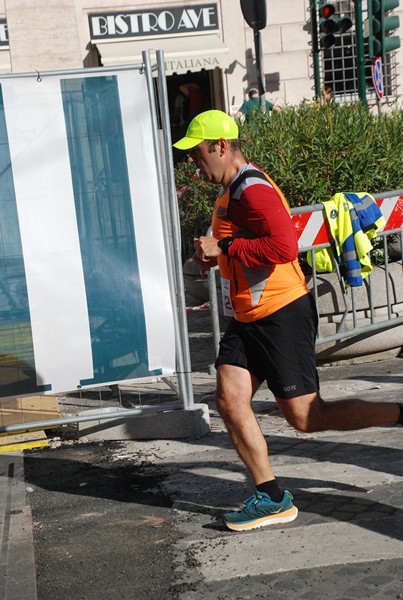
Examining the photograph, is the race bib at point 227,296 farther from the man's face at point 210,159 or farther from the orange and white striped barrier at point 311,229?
the orange and white striped barrier at point 311,229

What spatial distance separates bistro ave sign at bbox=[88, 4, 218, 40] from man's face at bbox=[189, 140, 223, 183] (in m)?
18.9

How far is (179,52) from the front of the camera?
22625 mm

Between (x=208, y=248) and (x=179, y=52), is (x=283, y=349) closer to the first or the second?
(x=208, y=248)

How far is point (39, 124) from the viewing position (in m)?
5.90

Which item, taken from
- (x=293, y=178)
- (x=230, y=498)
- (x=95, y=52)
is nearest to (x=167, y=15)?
(x=95, y=52)

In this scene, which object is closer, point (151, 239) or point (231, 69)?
point (151, 239)

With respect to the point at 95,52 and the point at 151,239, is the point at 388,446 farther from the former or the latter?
the point at 95,52

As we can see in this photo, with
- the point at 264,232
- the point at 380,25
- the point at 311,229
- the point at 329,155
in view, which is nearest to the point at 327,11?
the point at 380,25

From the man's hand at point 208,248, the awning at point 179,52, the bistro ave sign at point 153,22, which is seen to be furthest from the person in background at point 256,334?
the bistro ave sign at point 153,22

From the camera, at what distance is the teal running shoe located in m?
4.73

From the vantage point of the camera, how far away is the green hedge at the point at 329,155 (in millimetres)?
8664

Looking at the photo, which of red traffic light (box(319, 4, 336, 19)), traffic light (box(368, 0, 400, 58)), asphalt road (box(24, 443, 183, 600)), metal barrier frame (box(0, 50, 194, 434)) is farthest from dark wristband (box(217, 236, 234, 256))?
red traffic light (box(319, 4, 336, 19))

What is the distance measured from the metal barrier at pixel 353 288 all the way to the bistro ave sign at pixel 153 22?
51.4ft

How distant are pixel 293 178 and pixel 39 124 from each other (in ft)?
10.5
